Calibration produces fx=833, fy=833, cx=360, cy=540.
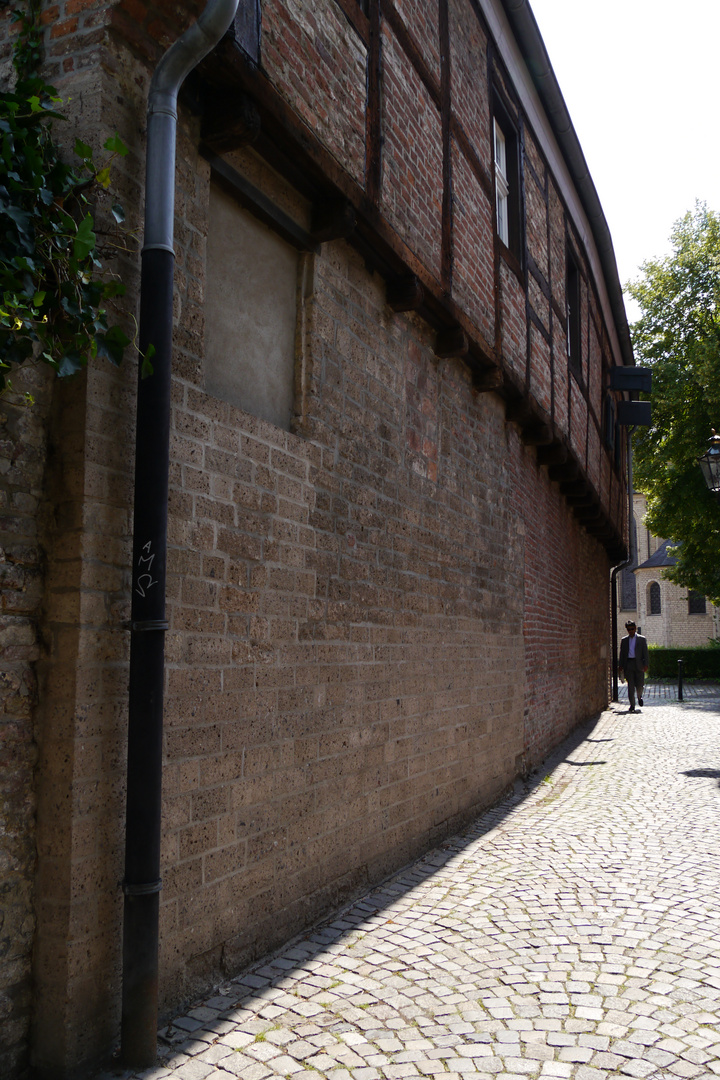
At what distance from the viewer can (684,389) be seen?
2038 cm

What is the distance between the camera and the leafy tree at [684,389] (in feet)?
65.4

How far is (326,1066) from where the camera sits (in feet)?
8.63

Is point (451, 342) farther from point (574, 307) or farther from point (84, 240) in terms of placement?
point (574, 307)

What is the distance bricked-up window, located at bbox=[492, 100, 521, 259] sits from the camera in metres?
8.37

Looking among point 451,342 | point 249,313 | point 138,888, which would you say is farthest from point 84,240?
point 451,342

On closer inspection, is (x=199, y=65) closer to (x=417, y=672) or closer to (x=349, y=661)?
(x=349, y=661)

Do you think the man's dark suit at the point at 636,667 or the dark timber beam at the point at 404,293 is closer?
the dark timber beam at the point at 404,293

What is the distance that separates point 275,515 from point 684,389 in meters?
19.0

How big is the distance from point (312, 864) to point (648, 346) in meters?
21.0

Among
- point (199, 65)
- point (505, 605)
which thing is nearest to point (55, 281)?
point (199, 65)

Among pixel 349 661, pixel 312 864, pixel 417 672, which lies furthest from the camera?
pixel 417 672

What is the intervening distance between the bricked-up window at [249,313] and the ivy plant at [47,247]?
84 cm

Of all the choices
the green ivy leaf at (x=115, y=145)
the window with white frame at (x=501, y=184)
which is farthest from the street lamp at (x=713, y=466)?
the green ivy leaf at (x=115, y=145)

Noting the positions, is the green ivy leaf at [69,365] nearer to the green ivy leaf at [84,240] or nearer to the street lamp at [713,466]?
the green ivy leaf at [84,240]
